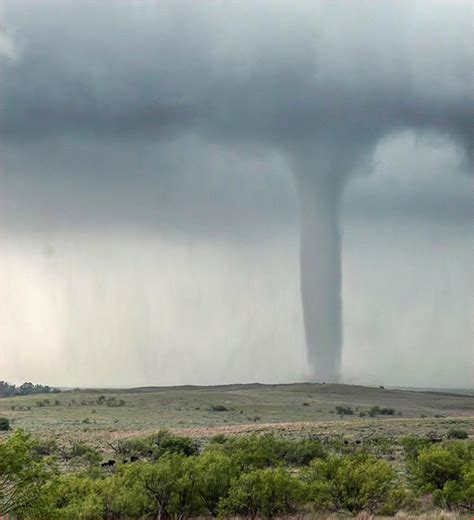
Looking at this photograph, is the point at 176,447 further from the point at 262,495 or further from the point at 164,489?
the point at 262,495

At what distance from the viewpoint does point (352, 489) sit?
119 feet

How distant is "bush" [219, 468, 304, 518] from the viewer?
34.1 metres

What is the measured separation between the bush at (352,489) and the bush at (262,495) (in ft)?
4.59

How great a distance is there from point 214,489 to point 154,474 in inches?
123

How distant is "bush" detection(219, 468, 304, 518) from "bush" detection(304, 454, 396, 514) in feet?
4.59

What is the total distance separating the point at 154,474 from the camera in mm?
34469

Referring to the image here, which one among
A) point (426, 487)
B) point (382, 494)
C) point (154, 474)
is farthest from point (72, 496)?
point (426, 487)

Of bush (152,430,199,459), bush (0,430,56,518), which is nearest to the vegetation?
bush (0,430,56,518)

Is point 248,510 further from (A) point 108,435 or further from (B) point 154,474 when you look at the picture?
(A) point 108,435

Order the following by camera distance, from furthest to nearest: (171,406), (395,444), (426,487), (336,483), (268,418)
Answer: (171,406) < (268,418) < (395,444) < (426,487) < (336,483)

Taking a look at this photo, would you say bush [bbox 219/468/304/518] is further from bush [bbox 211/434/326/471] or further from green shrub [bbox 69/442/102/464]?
green shrub [bbox 69/442/102/464]

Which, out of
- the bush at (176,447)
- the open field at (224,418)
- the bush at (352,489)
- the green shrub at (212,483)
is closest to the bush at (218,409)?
the open field at (224,418)

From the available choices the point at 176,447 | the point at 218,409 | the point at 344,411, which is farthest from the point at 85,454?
the point at 344,411

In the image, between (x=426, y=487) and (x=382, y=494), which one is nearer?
(x=382, y=494)
